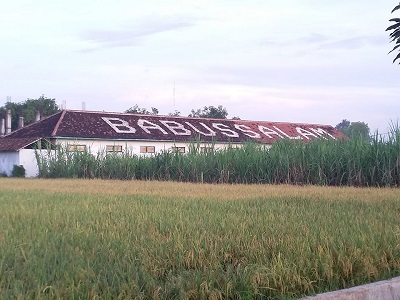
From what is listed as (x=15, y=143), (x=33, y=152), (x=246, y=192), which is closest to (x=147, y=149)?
(x=33, y=152)

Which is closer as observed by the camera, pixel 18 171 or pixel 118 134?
pixel 18 171

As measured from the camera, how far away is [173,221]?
893 cm

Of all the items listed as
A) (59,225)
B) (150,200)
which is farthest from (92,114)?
(59,225)

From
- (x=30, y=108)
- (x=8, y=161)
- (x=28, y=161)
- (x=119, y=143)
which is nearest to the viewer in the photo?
(x=28, y=161)

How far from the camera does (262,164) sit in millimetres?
23172

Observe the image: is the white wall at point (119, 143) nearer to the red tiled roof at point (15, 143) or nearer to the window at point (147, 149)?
the window at point (147, 149)

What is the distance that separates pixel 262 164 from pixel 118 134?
17920 millimetres

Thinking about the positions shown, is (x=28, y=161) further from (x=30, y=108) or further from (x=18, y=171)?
(x=30, y=108)

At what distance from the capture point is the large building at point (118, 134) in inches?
1439

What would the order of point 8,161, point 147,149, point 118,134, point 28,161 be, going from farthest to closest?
point 147,149
point 118,134
point 8,161
point 28,161

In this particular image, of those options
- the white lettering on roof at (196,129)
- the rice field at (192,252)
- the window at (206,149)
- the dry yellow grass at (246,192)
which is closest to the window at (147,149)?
the white lettering on roof at (196,129)

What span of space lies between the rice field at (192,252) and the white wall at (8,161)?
1072 inches

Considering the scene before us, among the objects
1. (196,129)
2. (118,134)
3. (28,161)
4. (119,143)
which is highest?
(196,129)

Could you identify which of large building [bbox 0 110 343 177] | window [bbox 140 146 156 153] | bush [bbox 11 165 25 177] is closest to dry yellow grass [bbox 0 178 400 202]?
large building [bbox 0 110 343 177]
